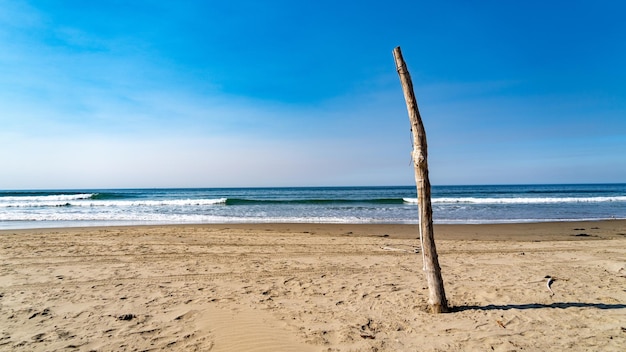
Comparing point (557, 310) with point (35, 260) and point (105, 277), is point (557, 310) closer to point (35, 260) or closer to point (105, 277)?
point (105, 277)

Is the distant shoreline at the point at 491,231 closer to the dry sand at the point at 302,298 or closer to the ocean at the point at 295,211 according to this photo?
the ocean at the point at 295,211

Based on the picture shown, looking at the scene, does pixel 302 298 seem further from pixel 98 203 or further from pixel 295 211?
pixel 98 203

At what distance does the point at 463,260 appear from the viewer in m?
7.74

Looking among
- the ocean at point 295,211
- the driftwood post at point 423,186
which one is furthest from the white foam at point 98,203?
the driftwood post at point 423,186

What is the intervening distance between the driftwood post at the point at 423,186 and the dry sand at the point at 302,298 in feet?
1.11

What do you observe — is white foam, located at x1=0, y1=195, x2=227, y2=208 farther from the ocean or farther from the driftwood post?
the driftwood post

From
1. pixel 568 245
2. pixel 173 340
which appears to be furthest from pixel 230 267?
pixel 568 245

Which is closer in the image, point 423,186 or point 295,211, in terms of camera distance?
point 423,186

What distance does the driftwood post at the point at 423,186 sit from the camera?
166 inches

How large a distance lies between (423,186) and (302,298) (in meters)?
2.50

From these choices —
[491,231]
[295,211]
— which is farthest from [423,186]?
[295,211]

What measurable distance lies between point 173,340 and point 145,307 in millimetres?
1222

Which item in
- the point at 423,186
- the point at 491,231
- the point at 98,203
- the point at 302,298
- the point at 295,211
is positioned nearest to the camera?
the point at 423,186

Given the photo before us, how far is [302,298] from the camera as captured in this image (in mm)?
5148
